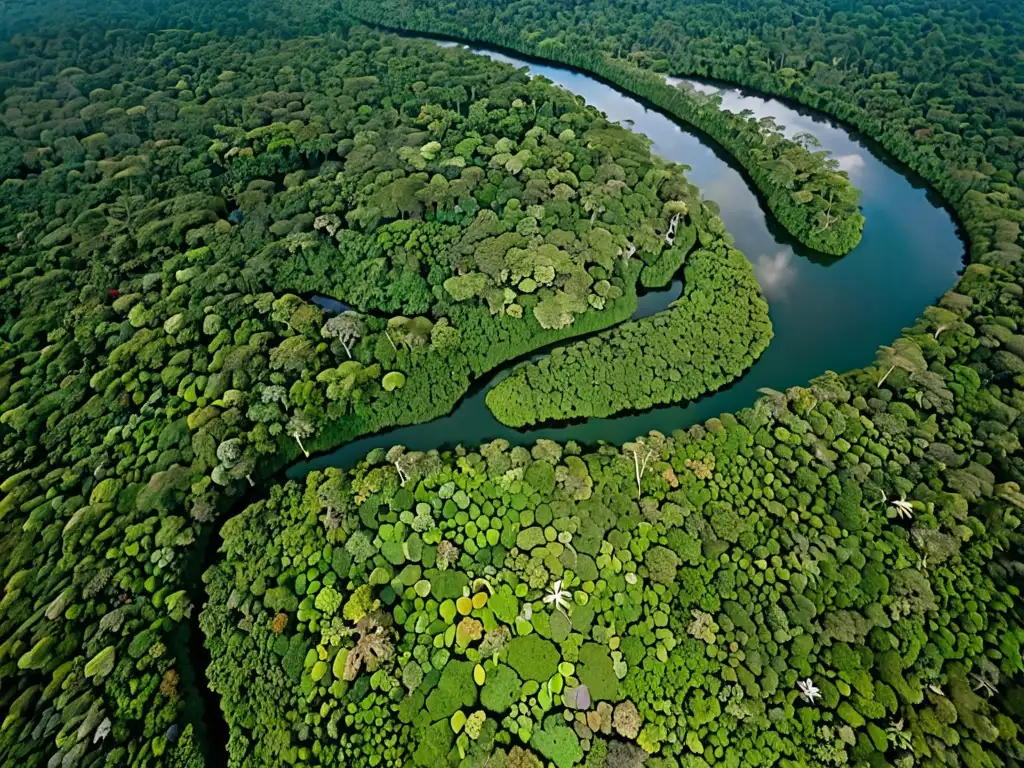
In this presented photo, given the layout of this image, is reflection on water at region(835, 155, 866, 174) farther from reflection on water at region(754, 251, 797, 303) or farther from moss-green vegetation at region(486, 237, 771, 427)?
moss-green vegetation at region(486, 237, 771, 427)

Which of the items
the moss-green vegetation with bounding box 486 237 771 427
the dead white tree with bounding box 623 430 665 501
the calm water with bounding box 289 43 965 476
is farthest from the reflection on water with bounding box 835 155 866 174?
the dead white tree with bounding box 623 430 665 501

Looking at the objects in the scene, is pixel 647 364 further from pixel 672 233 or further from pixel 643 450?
pixel 672 233

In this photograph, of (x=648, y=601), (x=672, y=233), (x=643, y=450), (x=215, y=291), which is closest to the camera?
(x=648, y=601)

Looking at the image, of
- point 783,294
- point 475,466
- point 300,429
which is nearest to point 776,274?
point 783,294

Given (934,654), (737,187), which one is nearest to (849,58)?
(737,187)

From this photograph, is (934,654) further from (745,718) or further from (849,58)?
(849,58)

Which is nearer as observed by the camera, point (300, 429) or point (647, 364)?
point (300, 429)
